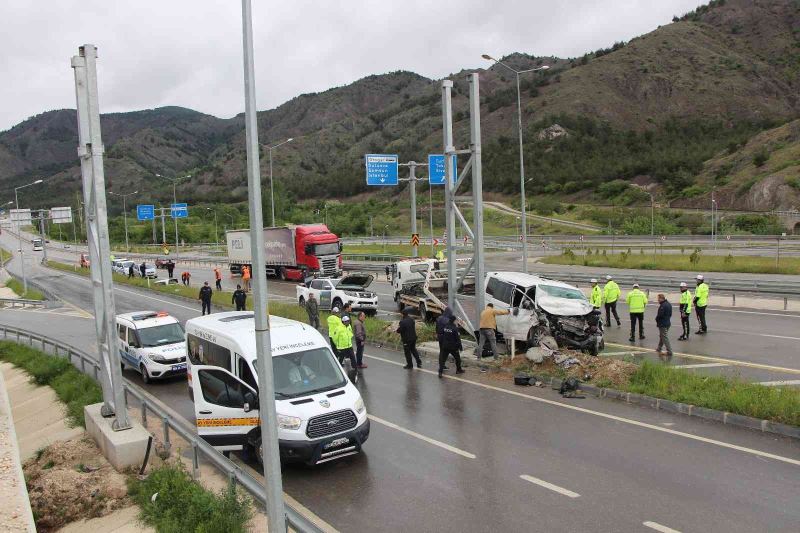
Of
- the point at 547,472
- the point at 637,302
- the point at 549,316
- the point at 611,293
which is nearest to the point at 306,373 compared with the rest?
the point at 547,472

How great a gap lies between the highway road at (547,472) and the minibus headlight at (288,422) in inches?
32.4

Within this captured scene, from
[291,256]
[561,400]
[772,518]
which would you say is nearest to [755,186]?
[291,256]

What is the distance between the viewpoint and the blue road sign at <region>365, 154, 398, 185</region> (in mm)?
36625

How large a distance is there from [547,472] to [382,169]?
28864mm

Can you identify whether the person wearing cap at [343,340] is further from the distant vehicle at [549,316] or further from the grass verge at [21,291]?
the grass verge at [21,291]

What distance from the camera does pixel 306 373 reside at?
10.5 m

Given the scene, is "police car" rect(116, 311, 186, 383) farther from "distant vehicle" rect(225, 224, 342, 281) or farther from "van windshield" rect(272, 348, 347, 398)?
"distant vehicle" rect(225, 224, 342, 281)

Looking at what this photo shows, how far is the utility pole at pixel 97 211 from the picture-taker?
1128cm

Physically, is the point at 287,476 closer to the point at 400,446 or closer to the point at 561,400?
the point at 400,446

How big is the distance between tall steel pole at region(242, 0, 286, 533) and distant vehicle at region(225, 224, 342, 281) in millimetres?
34848

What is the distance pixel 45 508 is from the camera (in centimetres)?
977

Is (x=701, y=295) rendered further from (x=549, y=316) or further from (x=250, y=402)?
(x=250, y=402)

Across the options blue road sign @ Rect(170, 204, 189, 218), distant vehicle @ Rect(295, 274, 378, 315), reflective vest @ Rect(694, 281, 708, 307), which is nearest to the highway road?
reflective vest @ Rect(694, 281, 708, 307)

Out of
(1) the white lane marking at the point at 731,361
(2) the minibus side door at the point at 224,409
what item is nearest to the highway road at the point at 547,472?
(2) the minibus side door at the point at 224,409
